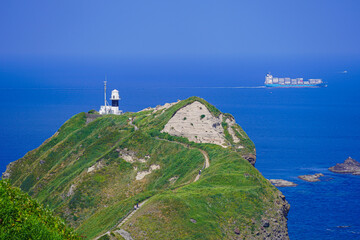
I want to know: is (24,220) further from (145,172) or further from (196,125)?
(196,125)

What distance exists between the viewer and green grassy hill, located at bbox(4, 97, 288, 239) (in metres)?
51.3

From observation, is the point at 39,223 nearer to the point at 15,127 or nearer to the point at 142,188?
the point at 142,188

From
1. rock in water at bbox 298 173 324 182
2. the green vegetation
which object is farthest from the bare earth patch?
rock in water at bbox 298 173 324 182

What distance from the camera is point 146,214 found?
5006 centimetres

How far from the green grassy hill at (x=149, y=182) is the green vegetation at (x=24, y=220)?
343 inches

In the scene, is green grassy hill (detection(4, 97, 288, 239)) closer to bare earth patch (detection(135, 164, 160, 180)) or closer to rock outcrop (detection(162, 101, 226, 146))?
bare earth patch (detection(135, 164, 160, 180))

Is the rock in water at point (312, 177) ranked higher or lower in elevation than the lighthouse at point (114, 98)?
lower

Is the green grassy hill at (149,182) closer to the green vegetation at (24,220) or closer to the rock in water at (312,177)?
the green vegetation at (24,220)

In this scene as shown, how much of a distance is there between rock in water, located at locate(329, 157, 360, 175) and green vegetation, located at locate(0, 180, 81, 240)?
101 m

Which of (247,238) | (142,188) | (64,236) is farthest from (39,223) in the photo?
(142,188)

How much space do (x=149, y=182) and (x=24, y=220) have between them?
4190 cm

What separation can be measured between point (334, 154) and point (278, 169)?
25.7m

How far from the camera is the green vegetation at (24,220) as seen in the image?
3366 centimetres

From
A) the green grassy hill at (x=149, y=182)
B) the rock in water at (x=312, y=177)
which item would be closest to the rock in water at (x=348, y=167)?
the rock in water at (x=312, y=177)
